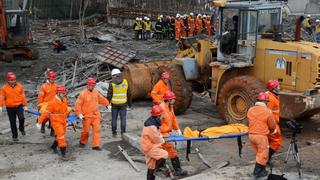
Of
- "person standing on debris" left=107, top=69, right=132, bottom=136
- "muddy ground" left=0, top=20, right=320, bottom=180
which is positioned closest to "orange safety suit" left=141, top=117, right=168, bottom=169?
"muddy ground" left=0, top=20, right=320, bottom=180

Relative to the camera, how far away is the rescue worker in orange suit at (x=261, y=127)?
796cm

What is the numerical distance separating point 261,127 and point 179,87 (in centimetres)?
550

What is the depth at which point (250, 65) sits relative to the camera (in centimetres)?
1190

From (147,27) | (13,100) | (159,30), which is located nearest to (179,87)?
(13,100)

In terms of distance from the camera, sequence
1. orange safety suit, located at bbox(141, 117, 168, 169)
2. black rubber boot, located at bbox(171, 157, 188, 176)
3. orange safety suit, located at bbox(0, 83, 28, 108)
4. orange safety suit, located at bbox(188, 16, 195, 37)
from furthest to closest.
Result: orange safety suit, located at bbox(188, 16, 195, 37)
orange safety suit, located at bbox(0, 83, 28, 108)
black rubber boot, located at bbox(171, 157, 188, 176)
orange safety suit, located at bbox(141, 117, 168, 169)

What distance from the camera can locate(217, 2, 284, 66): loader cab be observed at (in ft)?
38.5

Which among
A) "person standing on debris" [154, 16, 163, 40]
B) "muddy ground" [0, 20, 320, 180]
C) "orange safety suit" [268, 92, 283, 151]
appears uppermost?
"person standing on debris" [154, 16, 163, 40]

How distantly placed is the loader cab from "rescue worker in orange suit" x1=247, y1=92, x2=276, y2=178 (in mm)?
3949

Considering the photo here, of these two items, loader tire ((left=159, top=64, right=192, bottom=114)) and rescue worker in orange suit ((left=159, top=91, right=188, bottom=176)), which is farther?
loader tire ((left=159, top=64, right=192, bottom=114))

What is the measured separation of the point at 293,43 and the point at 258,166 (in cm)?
429

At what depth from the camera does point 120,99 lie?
11422mm

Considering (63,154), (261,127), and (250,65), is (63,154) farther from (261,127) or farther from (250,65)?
(250,65)

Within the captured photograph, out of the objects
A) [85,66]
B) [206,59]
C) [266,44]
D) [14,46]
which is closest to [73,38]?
[14,46]

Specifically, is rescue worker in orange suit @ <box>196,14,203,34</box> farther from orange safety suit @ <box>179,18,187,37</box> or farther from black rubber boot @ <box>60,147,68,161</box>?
black rubber boot @ <box>60,147,68,161</box>
